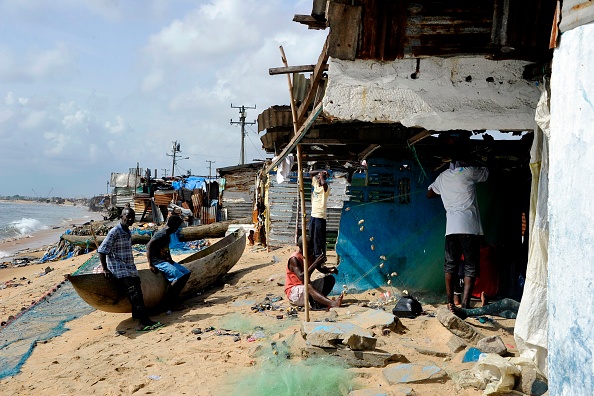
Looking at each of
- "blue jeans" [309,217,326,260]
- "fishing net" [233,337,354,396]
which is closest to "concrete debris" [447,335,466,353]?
"fishing net" [233,337,354,396]

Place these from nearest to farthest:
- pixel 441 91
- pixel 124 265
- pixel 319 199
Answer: pixel 441 91, pixel 124 265, pixel 319 199

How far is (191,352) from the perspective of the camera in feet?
18.2

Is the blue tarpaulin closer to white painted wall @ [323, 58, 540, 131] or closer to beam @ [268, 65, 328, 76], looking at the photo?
beam @ [268, 65, 328, 76]

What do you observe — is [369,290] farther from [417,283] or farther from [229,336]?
[229,336]

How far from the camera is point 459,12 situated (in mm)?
3783

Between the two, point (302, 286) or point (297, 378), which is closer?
point (297, 378)

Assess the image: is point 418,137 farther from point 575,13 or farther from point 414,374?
point 575,13

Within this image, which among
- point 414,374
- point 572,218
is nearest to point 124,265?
point 414,374

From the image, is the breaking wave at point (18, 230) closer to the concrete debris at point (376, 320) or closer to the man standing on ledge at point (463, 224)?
the concrete debris at point (376, 320)

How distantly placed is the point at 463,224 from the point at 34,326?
6.88 metres

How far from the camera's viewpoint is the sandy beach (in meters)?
4.54

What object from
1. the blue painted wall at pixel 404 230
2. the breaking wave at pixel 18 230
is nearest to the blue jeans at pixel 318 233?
the blue painted wall at pixel 404 230

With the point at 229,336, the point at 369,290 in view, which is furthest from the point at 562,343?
the point at 369,290

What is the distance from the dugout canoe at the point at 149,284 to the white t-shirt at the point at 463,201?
4.87 metres
